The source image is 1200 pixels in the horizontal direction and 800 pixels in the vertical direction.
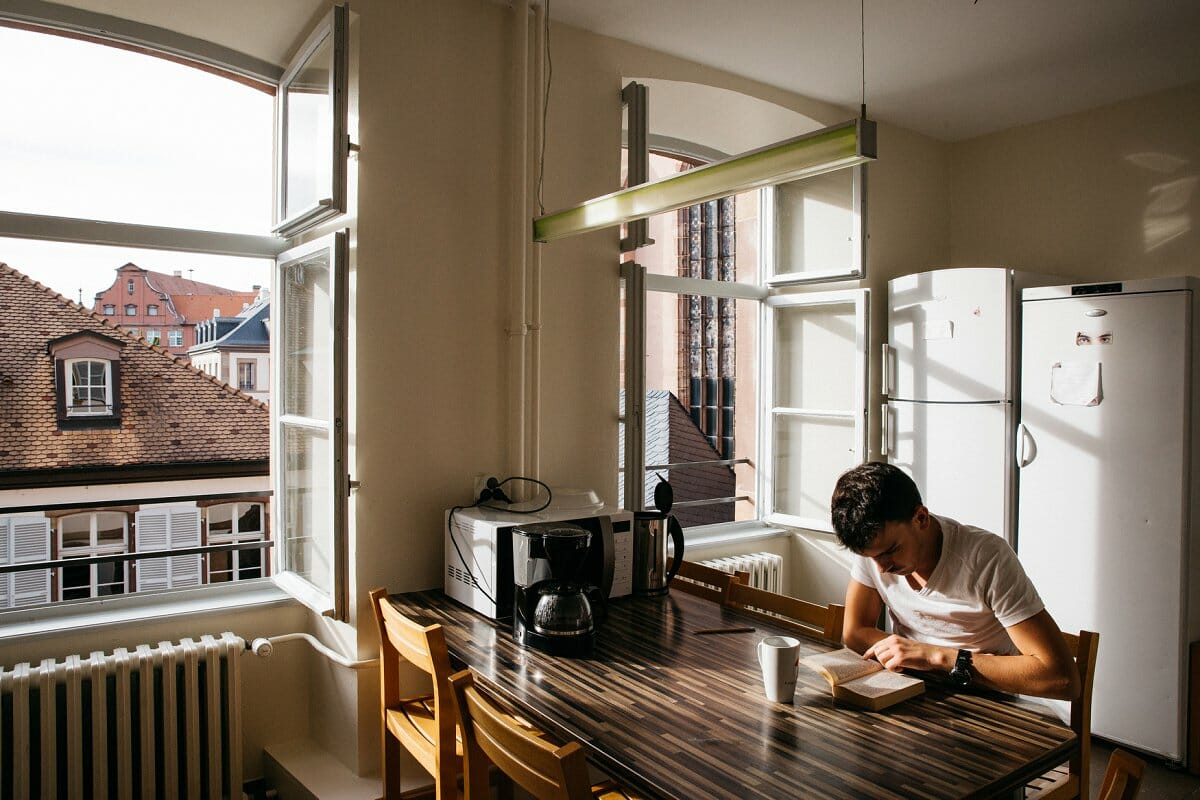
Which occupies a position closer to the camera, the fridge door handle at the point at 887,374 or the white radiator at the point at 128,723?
the white radiator at the point at 128,723

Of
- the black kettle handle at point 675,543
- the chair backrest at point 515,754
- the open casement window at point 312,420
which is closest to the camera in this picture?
the chair backrest at point 515,754

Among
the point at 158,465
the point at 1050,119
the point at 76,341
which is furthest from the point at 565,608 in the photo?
the point at 1050,119

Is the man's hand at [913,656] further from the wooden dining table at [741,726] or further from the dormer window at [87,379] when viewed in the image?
the dormer window at [87,379]

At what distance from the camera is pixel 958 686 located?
74.2 inches

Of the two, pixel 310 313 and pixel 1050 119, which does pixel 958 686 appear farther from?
pixel 1050 119

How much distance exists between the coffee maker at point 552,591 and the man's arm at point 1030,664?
828mm

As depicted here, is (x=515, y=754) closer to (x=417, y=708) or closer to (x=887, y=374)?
(x=417, y=708)

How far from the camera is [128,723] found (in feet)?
8.03

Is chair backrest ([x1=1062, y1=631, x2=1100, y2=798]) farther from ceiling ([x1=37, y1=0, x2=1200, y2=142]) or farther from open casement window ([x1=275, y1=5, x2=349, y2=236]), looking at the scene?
open casement window ([x1=275, y1=5, x2=349, y2=236])

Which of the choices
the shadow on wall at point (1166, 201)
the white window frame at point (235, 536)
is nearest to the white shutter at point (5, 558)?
the white window frame at point (235, 536)

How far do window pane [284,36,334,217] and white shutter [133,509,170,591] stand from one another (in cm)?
112

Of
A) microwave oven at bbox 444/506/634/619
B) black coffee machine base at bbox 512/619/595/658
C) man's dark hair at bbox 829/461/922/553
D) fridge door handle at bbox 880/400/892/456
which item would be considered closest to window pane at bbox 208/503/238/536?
microwave oven at bbox 444/506/634/619

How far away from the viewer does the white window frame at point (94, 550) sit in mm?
2654

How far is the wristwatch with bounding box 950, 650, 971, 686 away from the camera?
6.09 feet
